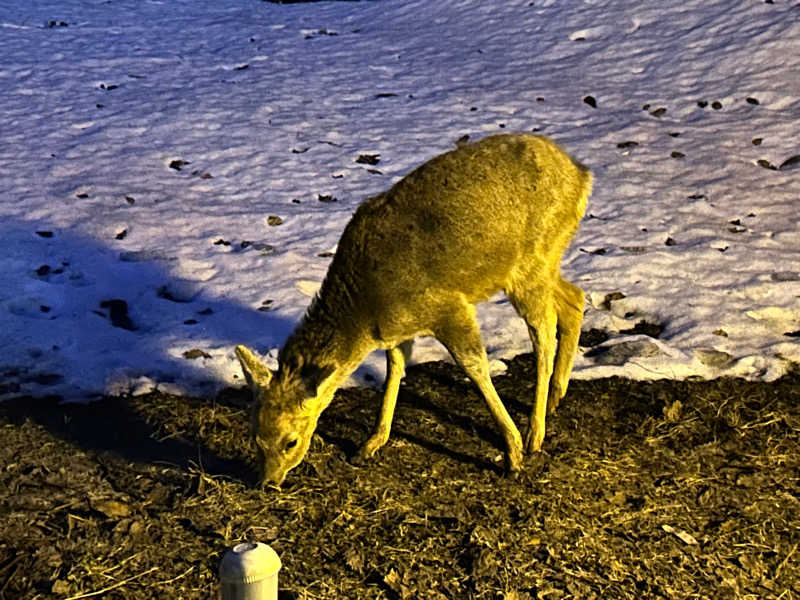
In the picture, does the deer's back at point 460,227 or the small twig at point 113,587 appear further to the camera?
the deer's back at point 460,227

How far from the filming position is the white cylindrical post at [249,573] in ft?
9.47

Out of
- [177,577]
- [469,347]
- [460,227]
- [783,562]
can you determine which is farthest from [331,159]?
[783,562]

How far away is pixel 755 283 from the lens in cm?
809

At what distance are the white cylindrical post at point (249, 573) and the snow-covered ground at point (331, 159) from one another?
372cm

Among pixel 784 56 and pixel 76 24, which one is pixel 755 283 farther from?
pixel 76 24

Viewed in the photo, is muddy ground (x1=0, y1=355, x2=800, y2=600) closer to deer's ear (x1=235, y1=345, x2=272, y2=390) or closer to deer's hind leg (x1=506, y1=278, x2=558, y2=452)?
deer's hind leg (x1=506, y1=278, x2=558, y2=452)

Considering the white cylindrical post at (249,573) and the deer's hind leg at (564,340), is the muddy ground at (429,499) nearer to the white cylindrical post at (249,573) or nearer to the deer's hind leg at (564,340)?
the deer's hind leg at (564,340)

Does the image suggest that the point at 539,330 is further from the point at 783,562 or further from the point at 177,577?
the point at 177,577

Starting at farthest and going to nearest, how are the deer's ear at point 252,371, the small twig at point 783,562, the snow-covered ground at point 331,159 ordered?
the snow-covered ground at point 331,159 → the deer's ear at point 252,371 → the small twig at point 783,562

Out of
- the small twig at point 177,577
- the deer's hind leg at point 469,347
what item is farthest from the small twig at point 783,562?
the small twig at point 177,577

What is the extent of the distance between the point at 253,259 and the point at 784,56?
8.31m

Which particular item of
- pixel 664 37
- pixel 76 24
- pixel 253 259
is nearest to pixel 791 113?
pixel 664 37

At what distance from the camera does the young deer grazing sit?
205 inches

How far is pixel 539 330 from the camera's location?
19.1ft
